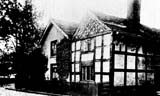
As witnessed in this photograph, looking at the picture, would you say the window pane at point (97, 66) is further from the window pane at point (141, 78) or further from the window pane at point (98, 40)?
the window pane at point (141, 78)

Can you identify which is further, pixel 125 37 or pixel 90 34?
pixel 90 34

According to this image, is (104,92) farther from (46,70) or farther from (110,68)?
(46,70)

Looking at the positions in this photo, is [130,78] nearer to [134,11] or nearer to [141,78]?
[141,78]

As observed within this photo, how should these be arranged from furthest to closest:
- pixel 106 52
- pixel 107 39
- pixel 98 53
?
Answer: pixel 98 53
pixel 107 39
pixel 106 52

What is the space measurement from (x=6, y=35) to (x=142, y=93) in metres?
13.6

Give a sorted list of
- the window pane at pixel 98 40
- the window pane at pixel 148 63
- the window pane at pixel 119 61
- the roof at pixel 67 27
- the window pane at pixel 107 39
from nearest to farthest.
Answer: the window pane at pixel 119 61
the window pane at pixel 107 39
the window pane at pixel 98 40
the window pane at pixel 148 63
the roof at pixel 67 27

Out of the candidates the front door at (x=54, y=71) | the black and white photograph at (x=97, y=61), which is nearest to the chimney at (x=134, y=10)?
the black and white photograph at (x=97, y=61)

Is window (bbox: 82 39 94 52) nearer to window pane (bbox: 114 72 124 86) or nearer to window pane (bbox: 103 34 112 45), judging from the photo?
window pane (bbox: 103 34 112 45)

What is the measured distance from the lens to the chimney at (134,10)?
23141 millimetres

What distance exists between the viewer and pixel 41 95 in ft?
59.7

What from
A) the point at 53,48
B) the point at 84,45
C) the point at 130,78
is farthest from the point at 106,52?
the point at 53,48

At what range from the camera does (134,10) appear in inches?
917

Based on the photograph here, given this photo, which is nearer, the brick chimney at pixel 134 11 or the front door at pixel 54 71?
the brick chimney at pixel 134 11

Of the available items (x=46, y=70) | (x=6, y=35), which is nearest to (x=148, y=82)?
(x=46, y=70)
